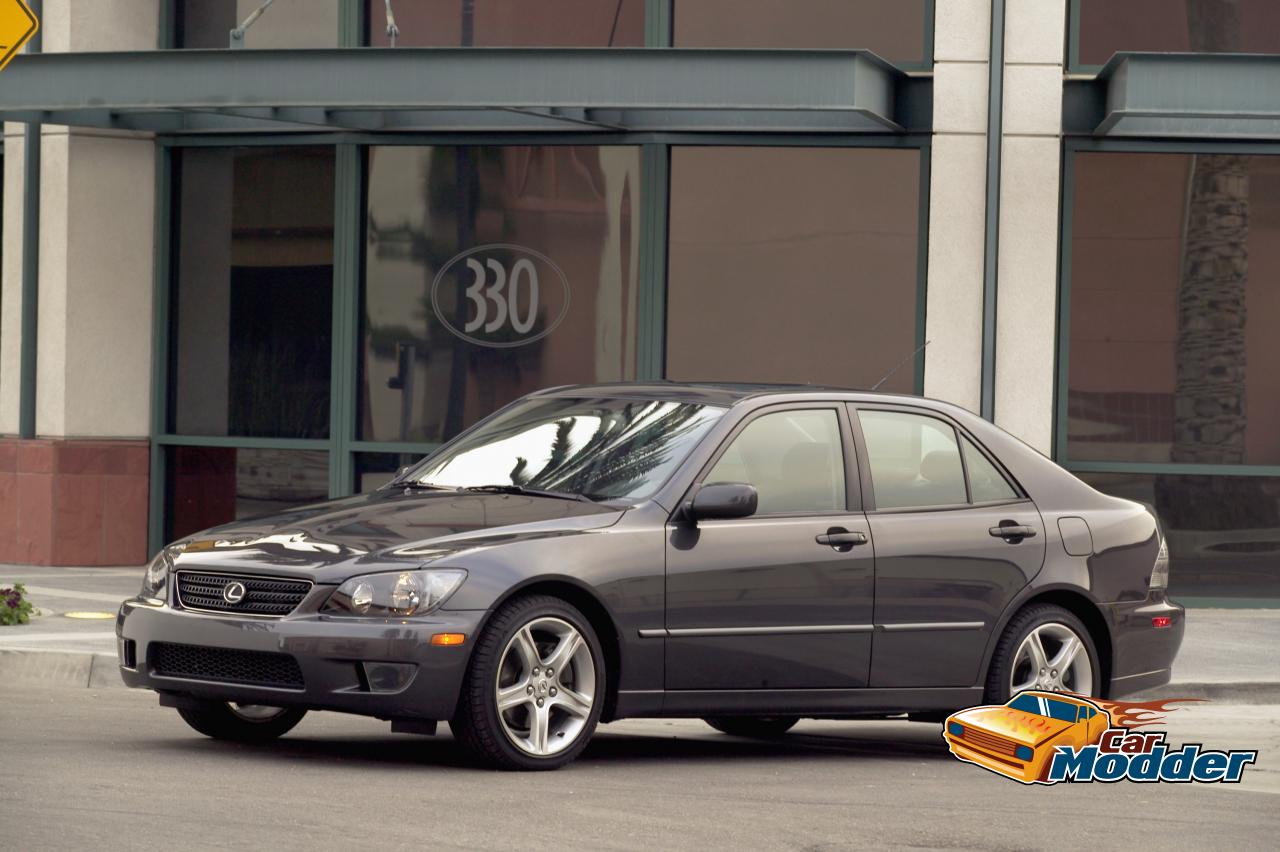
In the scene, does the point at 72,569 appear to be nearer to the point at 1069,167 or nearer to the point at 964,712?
the point at 1069,167

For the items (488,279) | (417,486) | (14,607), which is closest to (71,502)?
(488,279)

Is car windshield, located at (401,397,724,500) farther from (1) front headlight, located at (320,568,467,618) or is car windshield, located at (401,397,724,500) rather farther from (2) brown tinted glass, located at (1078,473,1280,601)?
(2) brown tinted glass, located at (1078,473,1280,601)

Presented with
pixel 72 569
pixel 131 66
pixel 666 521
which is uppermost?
pixel 131 66

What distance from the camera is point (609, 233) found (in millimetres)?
16500

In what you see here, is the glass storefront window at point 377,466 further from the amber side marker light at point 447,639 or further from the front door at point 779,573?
the amber side marker light at point 447,639

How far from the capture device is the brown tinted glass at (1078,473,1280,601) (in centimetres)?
1587

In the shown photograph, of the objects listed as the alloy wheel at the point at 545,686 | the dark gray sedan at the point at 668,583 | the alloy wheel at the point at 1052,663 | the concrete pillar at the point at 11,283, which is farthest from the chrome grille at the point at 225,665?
the concrete pillar at the point at 11,283

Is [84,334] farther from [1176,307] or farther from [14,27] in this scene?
[1176,307]

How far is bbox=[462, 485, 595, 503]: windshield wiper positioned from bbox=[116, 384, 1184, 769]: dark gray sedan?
1 cm

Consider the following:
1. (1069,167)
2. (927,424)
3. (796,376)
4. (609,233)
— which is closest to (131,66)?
(609,233)

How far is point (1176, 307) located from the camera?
52.1 feet

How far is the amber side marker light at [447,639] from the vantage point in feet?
24.1

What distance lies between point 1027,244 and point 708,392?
7365 millimetres

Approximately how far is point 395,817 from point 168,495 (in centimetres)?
1170
